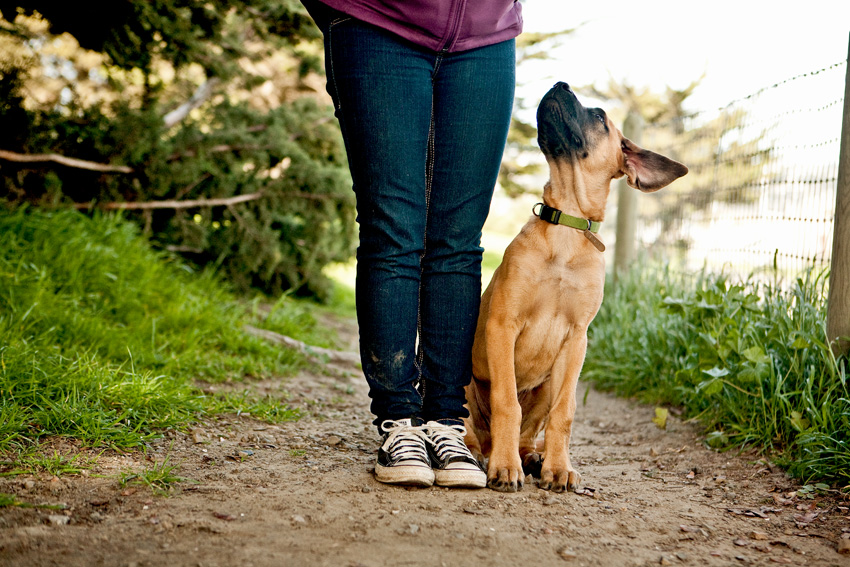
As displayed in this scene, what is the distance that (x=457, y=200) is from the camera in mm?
2459

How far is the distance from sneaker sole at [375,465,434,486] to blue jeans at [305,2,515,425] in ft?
0.74

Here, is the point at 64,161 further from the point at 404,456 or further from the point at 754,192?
the point at 754,192

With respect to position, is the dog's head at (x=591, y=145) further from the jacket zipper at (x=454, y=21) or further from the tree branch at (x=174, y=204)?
the tree branch at (x=174, y=204)

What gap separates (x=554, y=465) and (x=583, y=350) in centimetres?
47

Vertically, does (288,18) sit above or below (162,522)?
above

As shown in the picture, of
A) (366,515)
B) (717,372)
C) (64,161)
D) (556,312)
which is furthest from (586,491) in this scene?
(64,161)

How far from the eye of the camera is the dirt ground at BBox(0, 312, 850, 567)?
5.63ft

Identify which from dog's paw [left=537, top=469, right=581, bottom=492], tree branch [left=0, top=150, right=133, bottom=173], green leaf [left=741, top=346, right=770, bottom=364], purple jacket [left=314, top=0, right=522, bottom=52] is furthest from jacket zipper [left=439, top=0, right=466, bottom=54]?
tree branch [left=0, top=150, right=133, bottom=173]

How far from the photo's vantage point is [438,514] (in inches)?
80.9

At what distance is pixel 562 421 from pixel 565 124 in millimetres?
1223

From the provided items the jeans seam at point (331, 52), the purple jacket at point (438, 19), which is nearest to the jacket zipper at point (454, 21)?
the purple jacket at point (438, 19)

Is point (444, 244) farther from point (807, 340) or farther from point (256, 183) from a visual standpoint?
point (256, 183)

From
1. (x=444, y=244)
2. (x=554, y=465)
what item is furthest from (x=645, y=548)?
(x=444, y=244)

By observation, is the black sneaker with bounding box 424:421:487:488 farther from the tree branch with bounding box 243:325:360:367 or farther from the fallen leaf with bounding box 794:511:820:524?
the tree branch with bounding box 243:325:360:367
